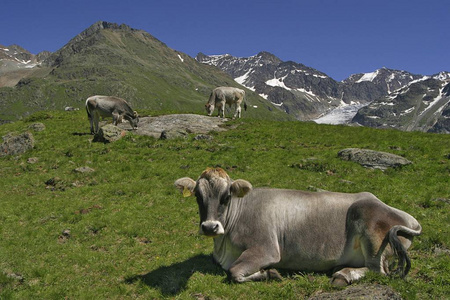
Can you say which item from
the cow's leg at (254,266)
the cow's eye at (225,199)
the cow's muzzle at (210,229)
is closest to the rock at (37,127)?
the cow's eye at (225,199)

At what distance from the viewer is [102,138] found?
27.8m

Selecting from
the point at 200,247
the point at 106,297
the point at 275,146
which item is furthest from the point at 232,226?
the point at 275,146

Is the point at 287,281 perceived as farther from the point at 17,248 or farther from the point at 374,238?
the point at 17,248

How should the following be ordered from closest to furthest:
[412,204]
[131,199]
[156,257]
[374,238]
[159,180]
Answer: [374,238], [156,257], [412,204], [131,199], [159,180]

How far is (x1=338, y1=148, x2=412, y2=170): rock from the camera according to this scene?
22016 millimetres

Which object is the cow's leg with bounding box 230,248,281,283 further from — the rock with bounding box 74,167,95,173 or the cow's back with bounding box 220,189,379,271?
the rock with bounding box 74,167,95,173

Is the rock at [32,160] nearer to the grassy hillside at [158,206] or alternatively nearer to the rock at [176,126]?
the grassy hillside at [158,206]

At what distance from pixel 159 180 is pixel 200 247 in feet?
28.6

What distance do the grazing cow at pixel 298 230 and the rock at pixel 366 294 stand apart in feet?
2.95

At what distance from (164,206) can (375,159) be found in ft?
46.6

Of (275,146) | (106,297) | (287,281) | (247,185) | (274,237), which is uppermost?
(275,146)

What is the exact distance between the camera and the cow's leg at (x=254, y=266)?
876 centimetres

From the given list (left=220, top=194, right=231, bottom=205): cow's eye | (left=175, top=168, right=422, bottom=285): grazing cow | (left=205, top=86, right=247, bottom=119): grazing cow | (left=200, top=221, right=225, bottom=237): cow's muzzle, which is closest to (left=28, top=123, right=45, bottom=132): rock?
(left=205, top=86, right=247, bottom=119): grazing cow

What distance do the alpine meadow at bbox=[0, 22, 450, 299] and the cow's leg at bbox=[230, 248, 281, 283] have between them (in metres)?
0.22
